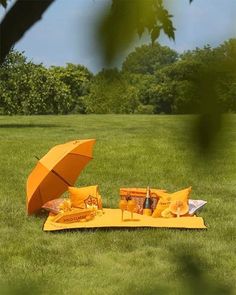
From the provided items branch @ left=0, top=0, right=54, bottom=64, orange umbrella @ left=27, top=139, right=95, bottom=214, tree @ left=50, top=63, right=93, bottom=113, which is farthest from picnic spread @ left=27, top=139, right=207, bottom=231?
branch @ left=0, top=0, right=54, bottom=64

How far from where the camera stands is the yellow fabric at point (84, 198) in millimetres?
6742

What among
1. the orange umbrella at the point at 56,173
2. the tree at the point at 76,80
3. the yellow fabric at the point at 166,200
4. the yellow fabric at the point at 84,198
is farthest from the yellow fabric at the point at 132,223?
the tree at the point at 76,80

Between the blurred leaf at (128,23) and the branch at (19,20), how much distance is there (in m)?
0.06

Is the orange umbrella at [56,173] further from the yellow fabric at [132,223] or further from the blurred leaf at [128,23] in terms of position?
the blurred leaf at [128,23]

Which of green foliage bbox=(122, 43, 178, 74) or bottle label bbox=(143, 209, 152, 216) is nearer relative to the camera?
green foliage bbox=(122, 43, 178, 74)

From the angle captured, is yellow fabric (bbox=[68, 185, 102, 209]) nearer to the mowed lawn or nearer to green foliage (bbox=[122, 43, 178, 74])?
the mowed lawn

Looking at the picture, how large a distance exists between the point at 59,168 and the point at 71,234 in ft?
4.80

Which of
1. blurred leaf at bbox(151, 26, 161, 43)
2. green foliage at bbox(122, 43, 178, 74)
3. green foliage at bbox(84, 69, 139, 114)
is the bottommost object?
green foliage at bbox(84, 69, 139, 114)

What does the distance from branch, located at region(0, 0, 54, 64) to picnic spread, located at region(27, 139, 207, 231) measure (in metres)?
5.54

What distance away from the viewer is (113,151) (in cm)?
→ 1230

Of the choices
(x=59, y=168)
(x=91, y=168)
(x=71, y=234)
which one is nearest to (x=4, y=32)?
(x=71, y=234)

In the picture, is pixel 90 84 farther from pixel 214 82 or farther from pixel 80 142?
pixel 80 142

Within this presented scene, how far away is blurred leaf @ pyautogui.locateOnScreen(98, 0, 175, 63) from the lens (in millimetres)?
499

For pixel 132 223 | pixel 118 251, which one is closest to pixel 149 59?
pixel 118 251
